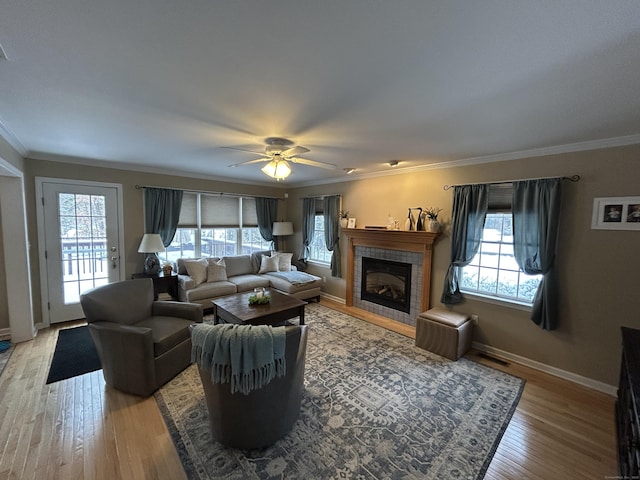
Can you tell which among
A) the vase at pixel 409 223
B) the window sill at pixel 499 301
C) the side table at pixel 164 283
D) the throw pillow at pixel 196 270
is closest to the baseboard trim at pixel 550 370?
the window sill at pixel 499 301

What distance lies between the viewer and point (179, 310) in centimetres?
307

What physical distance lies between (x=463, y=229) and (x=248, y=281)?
141 inches

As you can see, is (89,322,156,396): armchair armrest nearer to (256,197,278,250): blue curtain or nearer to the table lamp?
the table lamp

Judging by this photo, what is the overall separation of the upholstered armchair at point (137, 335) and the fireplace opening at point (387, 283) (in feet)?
9.35

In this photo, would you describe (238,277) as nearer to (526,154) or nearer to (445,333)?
(445,333)

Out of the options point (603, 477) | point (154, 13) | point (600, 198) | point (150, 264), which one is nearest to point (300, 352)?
point (154, 13)

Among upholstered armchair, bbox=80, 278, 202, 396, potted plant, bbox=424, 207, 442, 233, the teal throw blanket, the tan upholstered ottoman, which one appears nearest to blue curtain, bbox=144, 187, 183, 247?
upholstered armchair, bbox=80, 278, 202, 396

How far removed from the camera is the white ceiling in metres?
1.08

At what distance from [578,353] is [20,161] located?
6.91 m

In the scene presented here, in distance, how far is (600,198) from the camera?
264 centimetres

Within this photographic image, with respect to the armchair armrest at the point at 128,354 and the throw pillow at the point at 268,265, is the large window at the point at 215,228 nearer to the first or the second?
the throw pillow at the point at 268,265

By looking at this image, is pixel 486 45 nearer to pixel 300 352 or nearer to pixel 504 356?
pixel 300 352

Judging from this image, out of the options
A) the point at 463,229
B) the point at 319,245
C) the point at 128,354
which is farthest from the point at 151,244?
the point at 463,229

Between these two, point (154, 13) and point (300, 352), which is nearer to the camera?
point (154, 13)
